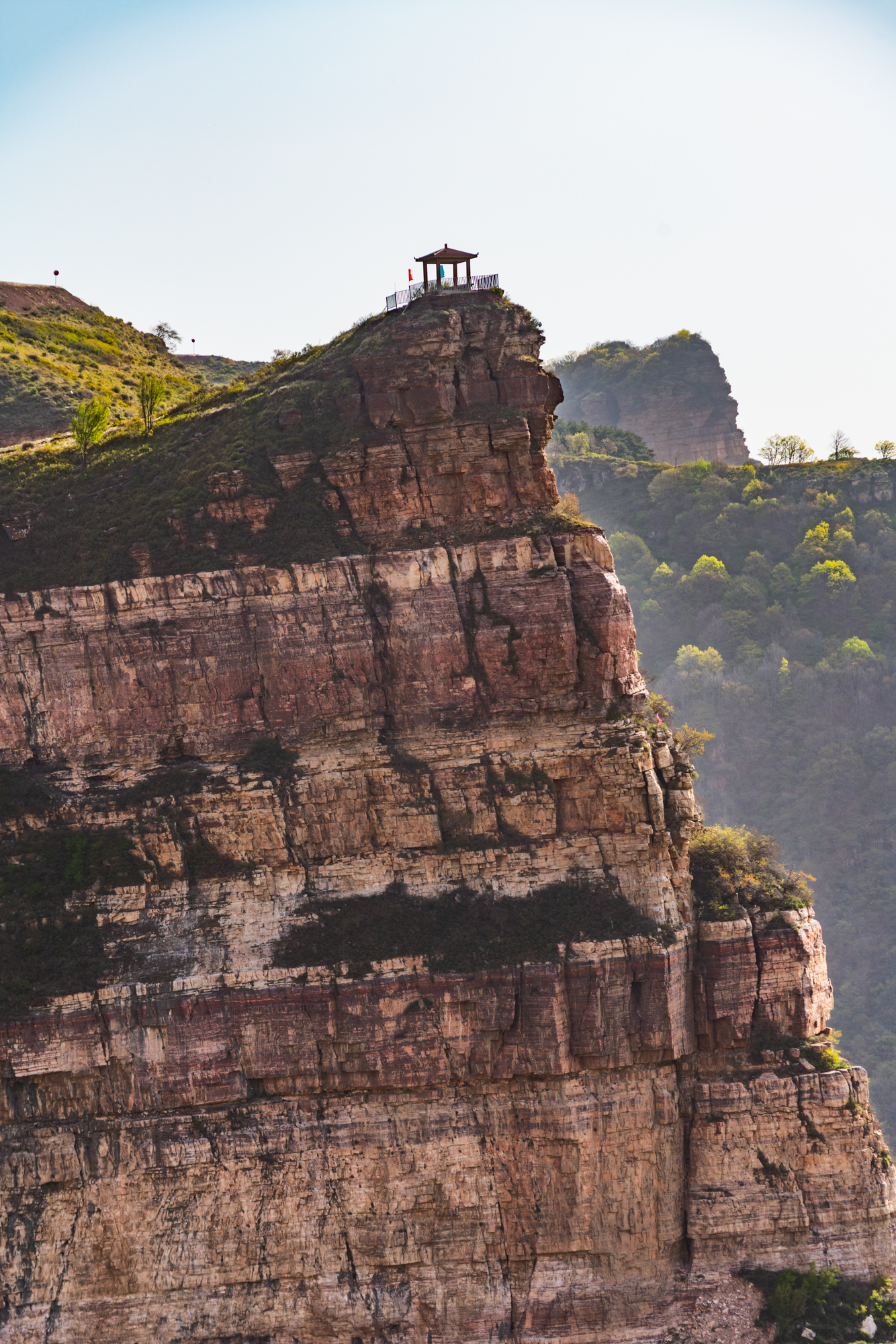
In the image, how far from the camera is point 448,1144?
36469 mm

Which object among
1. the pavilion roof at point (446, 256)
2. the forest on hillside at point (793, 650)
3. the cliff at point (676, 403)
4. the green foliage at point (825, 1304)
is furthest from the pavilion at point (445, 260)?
the cliff at point (676, 403)

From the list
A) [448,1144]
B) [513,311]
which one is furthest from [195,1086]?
[513,311]

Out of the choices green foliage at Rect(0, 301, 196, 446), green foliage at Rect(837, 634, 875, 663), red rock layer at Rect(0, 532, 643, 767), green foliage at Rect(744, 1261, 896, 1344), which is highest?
green foliage at Rect(0, 301, 196, 446)

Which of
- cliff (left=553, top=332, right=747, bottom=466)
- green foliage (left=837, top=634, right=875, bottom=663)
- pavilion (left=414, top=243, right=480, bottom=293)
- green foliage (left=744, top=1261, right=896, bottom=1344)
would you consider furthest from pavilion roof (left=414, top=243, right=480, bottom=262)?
cliff (left=553, top=332, right=747, bottom=466)

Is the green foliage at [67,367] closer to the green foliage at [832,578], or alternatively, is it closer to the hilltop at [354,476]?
the hilltop at [354,476]

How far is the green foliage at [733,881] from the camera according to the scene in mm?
40062

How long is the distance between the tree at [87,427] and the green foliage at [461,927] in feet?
62.8

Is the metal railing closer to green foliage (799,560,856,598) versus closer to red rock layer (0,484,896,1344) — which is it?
red rock layer (0,484,896,1344)

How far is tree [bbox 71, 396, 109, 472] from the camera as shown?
45.7 meters

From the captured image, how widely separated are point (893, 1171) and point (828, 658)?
61428 mm

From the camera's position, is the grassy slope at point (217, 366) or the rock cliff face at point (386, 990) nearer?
the rock cliff face at point (386, 990)

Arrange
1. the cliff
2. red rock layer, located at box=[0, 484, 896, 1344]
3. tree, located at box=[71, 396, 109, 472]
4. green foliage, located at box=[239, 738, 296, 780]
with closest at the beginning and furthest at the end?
1. red rock layer, located at box=[0, 484, 896, 1344]
2. green foliage, located at box=[239, 738, 296, 780]
3. tree, located at box=[71, 396, 109, 472]
4. the cliff

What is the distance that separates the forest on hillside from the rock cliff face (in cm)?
4325

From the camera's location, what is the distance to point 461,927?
37.4 meters
